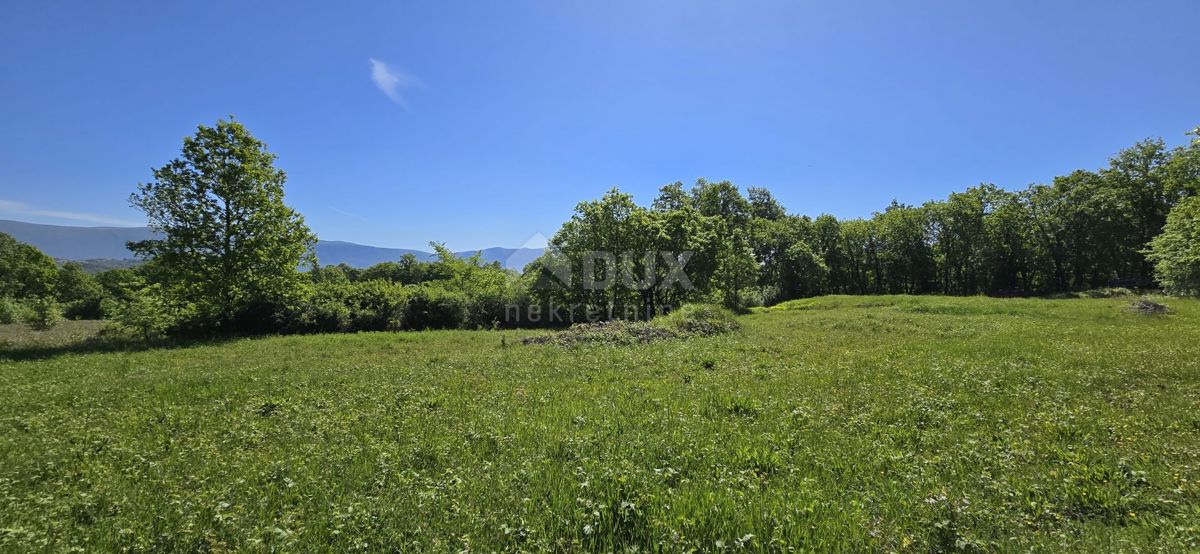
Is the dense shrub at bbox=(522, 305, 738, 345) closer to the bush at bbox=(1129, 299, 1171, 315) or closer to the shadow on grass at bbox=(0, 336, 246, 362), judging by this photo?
the shadow on grass at bbox=(0, 336, 246, 362)

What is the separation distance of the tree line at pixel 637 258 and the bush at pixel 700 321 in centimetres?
841

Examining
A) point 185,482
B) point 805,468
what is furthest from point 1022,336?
point 185,482

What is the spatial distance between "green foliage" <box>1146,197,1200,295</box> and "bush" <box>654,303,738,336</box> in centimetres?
1839

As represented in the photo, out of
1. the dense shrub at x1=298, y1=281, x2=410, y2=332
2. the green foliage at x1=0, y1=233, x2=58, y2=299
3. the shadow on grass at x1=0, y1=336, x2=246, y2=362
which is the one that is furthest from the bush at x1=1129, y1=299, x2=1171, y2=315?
the green foliage at x1=0, y1=233, x2=58, y2=299

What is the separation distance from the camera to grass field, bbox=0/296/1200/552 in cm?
455

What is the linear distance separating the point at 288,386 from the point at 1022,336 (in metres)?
24.9

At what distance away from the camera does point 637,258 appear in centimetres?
3356

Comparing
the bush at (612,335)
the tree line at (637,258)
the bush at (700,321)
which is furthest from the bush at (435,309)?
the bush at (700,321)

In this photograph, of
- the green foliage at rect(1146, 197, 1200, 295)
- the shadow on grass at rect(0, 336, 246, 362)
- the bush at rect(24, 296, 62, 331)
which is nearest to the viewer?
the shadow on grass at rect(0, 336, 246, 362)

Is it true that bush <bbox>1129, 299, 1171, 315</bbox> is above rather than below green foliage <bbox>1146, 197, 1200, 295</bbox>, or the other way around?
below

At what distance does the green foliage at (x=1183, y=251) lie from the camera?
19719mm

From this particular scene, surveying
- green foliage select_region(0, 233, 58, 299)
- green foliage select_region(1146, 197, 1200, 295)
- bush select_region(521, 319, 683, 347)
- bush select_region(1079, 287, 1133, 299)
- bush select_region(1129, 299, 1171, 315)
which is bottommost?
bush select_region(521, 319, 683, 347)

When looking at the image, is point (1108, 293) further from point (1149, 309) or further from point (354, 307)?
point (354, 307)

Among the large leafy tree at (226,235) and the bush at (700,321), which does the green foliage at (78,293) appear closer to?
the large leafy tree at (226,235)
